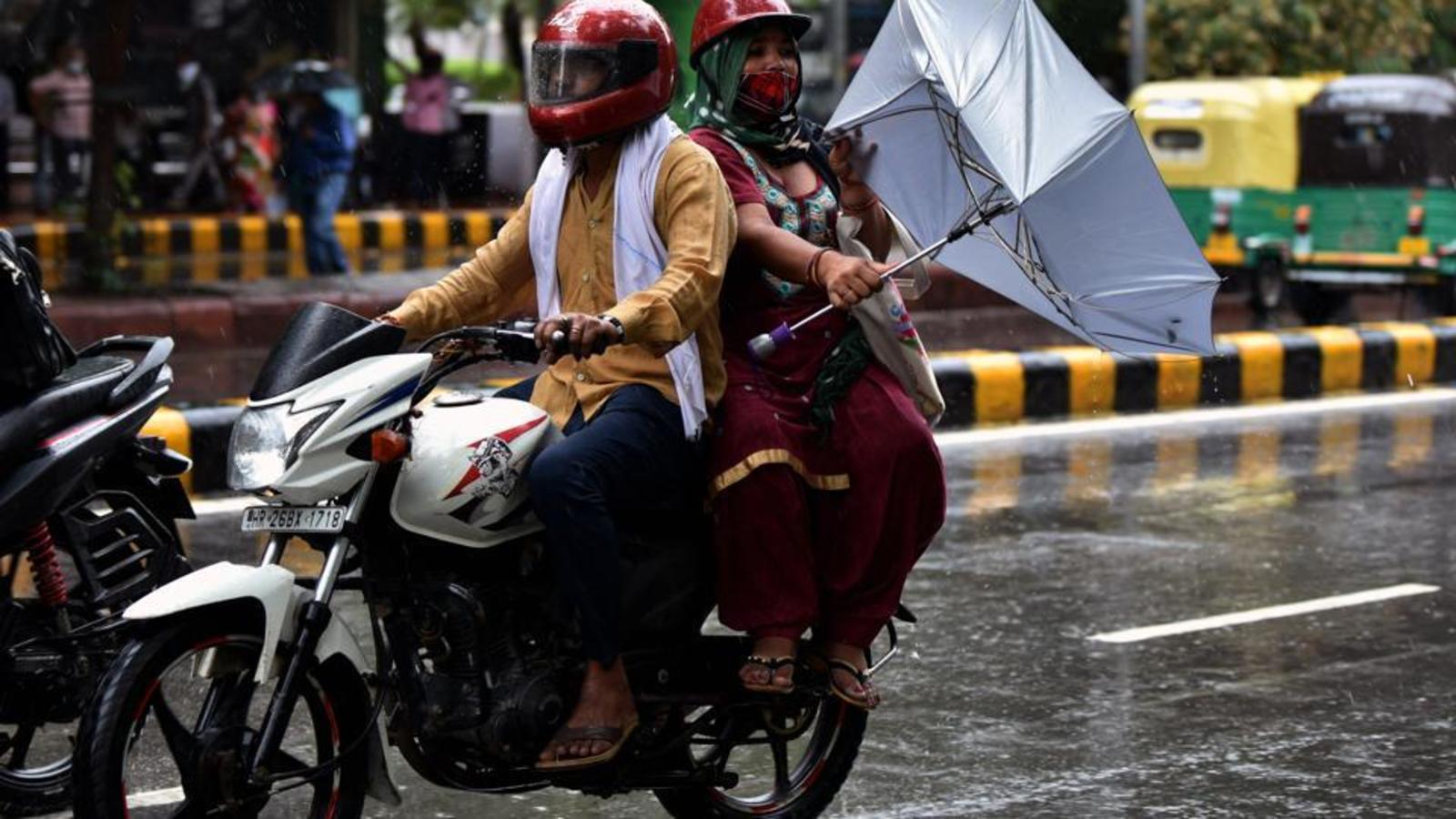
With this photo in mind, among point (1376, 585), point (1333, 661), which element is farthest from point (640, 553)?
point (1376, 585)

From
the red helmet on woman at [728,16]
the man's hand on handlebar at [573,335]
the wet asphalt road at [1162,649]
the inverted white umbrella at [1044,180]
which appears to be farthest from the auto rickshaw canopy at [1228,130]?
the man's hand on handlebar at [573,335]

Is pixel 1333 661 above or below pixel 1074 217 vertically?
below

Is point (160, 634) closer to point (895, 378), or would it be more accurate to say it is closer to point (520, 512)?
point (520, 512)

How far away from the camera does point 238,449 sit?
3768mm

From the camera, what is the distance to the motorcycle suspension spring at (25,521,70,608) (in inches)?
180

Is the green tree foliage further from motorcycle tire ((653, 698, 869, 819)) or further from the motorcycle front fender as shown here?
the motorcycle front fender

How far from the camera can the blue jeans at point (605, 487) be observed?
3.95 metres

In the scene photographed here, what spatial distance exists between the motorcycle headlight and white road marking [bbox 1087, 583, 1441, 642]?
3196 millimetres

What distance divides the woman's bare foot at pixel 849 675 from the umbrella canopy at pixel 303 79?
13.1m

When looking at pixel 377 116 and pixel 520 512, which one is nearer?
pixel 520 512

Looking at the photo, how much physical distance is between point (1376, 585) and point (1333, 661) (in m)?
1.07

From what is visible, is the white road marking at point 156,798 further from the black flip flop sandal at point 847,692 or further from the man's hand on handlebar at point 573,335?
the man's hand on handlebar at point 573,335

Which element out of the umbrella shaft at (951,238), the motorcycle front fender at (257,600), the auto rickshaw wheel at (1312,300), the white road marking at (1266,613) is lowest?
the auto rickshaw wheel at (1312,300)

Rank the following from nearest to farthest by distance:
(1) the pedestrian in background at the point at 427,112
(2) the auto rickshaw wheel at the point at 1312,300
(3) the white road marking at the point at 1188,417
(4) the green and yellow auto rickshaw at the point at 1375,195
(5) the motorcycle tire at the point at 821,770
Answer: (5) the motorcycle tire at the point at 821,770
(3) the white road marking at the point at 1188,417
(4) the green and yellow auto rickshaw at the point at 1375,195
(2) the auto rickshaw wheel at the point at 1312,300
(1) the pedestrian in background at the point at 427,112
